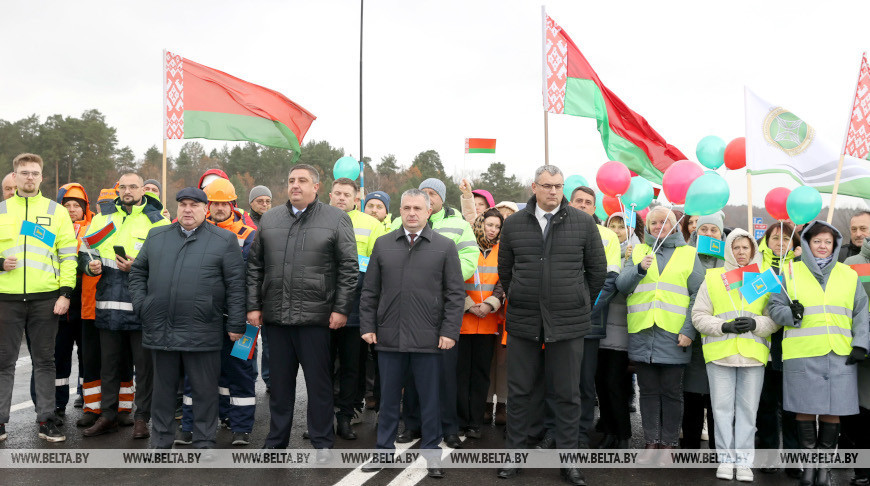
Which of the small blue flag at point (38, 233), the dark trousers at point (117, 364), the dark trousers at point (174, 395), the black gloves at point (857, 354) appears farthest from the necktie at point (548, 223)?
the small blue flag at point (38, 233)

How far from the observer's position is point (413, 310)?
17.4 ft

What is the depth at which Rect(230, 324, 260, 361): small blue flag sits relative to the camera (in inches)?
234

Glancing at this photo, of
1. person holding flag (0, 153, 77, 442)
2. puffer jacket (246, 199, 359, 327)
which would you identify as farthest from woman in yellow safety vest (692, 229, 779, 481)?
person holding flag (0, 153, 77, 442)

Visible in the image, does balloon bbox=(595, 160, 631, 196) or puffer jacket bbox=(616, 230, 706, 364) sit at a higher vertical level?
balloon bbox=(595, 160, 631, 196)

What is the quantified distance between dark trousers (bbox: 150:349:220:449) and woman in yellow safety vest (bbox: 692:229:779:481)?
416cm

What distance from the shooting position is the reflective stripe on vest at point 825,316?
5004mm

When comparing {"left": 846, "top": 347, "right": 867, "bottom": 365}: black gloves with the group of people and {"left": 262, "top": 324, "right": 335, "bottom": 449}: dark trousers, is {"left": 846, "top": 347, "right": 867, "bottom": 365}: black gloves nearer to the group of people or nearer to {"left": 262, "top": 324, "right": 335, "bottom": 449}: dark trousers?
the group of people

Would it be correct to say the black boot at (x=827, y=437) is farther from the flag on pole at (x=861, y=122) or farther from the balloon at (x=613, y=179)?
the flag on pole at (x=861, y=122)

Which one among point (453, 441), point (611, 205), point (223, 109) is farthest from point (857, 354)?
point (223, 109)

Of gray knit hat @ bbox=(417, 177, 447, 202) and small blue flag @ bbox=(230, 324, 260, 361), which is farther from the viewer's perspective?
gray knit hat @ bbox=(417, 177, 447, 202)

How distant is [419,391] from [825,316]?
3280 mm

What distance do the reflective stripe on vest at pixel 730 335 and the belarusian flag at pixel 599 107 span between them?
12.7ft

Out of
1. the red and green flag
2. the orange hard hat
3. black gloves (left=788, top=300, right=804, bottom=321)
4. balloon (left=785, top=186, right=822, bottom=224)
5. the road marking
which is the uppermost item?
the red and green flag

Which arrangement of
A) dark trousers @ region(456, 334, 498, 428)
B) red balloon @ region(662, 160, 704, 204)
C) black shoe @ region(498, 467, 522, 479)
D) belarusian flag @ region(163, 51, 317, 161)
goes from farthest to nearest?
belarusian flag @ region(163, 51, 317, 161) < dark trousers @ region(456, 334, 498, 428) < red balloon @ region(662, 160, 704, 204) < black shoe @ region(498, 467, 522, 479)
